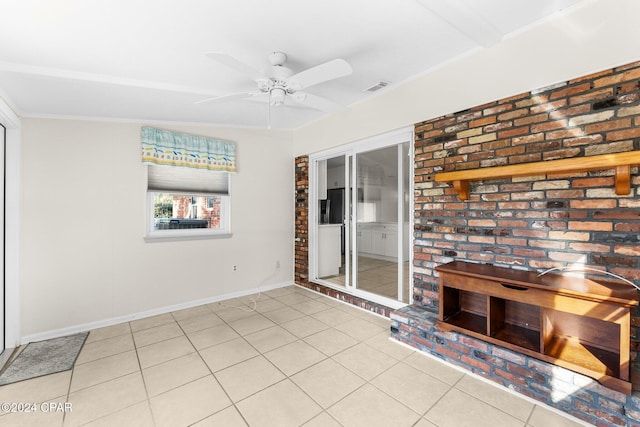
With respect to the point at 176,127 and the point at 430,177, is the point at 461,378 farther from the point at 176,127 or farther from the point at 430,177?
the point at 176,127

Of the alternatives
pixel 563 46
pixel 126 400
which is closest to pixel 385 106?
pixel 563 46

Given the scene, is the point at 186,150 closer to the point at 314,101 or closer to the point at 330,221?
the point at 314,101

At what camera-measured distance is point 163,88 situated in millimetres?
2678

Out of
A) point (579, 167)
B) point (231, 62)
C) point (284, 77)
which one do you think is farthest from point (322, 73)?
point (579, 167)

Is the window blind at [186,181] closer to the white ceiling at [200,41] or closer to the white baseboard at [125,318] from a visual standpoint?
the white ceiling at [200,41]

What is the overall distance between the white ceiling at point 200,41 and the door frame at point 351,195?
2.09 feet

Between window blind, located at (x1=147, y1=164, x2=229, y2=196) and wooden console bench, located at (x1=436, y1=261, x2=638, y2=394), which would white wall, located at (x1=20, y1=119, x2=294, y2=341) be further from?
wooden console bench, located at (x1=436, y1=261, x2=638, y2=394)

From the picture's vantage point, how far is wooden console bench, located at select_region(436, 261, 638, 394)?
1.59 metres

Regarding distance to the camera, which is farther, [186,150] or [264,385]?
[186,150]

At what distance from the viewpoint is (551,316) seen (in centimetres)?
194

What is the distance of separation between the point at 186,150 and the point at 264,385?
293 centimetres

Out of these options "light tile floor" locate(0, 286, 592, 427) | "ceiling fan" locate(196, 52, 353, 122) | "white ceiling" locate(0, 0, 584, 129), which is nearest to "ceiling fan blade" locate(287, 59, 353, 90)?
"ceiling fan" locate(196, 52, 353, 122)

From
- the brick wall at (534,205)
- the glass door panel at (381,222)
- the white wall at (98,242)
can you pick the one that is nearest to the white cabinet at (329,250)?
the glass door panel at (381,222)

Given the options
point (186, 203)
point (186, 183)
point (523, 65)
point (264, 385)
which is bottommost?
point (264, 385)
